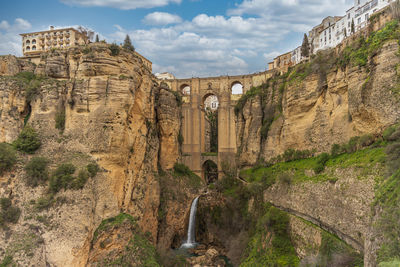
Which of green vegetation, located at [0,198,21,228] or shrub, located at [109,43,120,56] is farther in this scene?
shrub, located at [109,43,120,56]

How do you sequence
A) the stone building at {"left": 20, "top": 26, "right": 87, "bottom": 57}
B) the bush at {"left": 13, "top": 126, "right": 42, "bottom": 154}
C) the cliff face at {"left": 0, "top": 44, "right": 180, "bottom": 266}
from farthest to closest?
1. the stone building at {"left": 20, "top": 26, "right": 87, "bottom": 57}
2. the bush at {"left": 13, "top": 126, "right": 42, "bottom": 154}
3. the cliff face at {"left": 0, "top": 44, "right": 180, "bottom": 266}

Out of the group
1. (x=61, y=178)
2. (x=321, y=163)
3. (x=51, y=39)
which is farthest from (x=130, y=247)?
(x=51, y=39)

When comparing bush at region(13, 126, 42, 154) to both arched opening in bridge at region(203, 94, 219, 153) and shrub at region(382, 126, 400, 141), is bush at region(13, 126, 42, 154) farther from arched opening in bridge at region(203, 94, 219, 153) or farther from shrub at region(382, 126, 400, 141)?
arched opening in bridge at region(203, 94, 219, 153)

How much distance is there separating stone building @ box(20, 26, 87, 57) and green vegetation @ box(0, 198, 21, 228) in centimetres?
2602

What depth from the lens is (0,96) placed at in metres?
21.0

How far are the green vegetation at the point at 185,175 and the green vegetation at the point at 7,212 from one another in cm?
1604

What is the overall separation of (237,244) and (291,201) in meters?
6.25

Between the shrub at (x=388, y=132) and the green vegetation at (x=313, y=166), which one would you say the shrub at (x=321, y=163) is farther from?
the shrub at (x=388, y=132)

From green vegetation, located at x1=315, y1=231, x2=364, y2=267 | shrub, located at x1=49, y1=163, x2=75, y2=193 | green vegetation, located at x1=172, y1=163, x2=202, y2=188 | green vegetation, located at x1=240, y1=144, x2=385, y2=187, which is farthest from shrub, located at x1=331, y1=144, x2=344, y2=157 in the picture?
shrub, located at x1=49, y1=163, x2=75, y2=193

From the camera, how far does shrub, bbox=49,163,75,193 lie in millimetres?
17984

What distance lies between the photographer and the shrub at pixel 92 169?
19.0 m

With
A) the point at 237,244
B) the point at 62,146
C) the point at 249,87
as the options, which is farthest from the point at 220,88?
the point at 62,146

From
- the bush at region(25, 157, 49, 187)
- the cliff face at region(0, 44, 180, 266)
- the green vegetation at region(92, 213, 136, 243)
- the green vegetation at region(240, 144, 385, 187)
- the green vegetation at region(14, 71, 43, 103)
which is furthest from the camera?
the green vegetation at region(14, 71, 43, 103)

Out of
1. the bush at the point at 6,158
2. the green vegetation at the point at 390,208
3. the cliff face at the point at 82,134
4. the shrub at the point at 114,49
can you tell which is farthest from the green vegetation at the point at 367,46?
the bush at the point at 6,158
